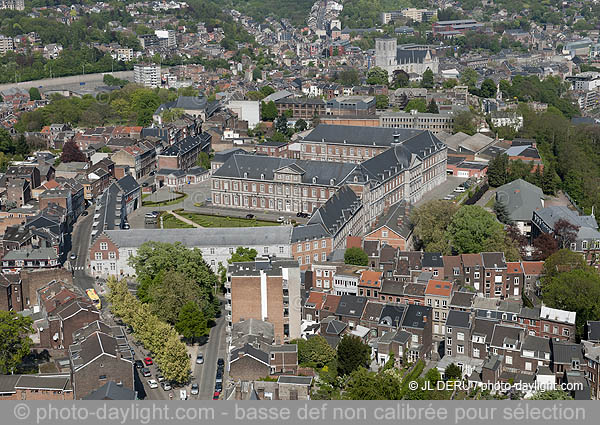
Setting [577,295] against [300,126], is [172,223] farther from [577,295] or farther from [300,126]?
[300,126]

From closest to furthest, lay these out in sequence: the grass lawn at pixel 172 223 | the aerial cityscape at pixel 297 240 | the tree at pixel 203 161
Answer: the aerial cityscape at pixel 297 240 → the grass lawn at pixel 172 223 → the tree at pixel 203 161

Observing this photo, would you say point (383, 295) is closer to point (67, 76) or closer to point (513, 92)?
point (513, 92)

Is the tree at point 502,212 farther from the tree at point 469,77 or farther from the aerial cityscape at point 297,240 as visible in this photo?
the tree at point 469,77

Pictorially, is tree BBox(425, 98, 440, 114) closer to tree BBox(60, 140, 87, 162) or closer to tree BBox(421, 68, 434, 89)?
tree BBox(421, 68, 434, 89)

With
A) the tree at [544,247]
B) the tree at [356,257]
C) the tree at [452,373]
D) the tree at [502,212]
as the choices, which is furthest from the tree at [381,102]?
the tree at [452,373]

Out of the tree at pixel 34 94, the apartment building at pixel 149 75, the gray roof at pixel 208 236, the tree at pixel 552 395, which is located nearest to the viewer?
the tree at pixel 552 395

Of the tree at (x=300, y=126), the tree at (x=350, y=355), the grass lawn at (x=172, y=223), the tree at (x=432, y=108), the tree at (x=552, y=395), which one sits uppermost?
the tree at (x=432, y=108)
